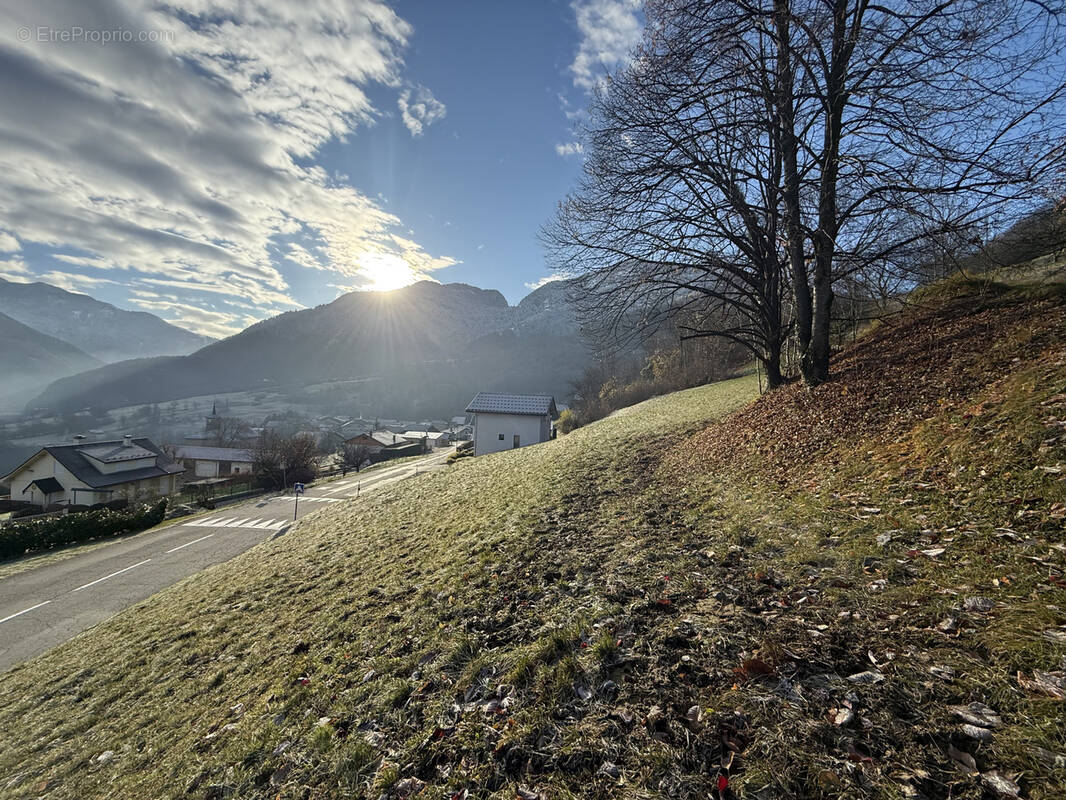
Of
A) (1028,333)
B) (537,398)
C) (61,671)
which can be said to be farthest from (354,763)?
(537,398)

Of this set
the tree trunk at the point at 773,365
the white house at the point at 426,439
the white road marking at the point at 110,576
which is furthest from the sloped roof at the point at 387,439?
the tree trunk at the point at 773,365

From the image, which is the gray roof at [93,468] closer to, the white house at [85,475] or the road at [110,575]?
the white house at [85,475]

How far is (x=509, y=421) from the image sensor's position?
119ft

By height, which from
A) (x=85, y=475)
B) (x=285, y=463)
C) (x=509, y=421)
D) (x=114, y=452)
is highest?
(x=114, y=452)

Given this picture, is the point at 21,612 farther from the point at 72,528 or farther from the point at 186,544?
the point at 72,528

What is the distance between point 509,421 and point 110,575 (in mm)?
25494

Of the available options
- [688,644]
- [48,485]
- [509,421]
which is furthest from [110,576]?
[48,485]

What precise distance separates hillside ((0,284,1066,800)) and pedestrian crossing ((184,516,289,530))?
1188cm

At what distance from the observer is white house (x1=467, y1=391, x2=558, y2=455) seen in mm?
35688

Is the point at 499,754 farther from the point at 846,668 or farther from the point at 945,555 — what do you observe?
the point at 945,555

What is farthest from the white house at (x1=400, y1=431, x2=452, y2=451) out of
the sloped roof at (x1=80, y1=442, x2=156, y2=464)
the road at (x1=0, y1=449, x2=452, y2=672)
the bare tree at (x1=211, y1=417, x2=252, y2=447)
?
Result: the road at (x1=0, y1=449, x2=452, y2=672)

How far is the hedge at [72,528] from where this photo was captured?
19844mm

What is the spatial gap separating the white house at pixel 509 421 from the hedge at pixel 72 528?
22185 mm

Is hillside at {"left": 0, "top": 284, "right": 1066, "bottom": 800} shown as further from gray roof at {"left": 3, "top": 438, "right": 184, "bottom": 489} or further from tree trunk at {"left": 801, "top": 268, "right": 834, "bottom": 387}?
gray roof at {"left": 3, "top": 438, "right": 184, "bottom": 489}
